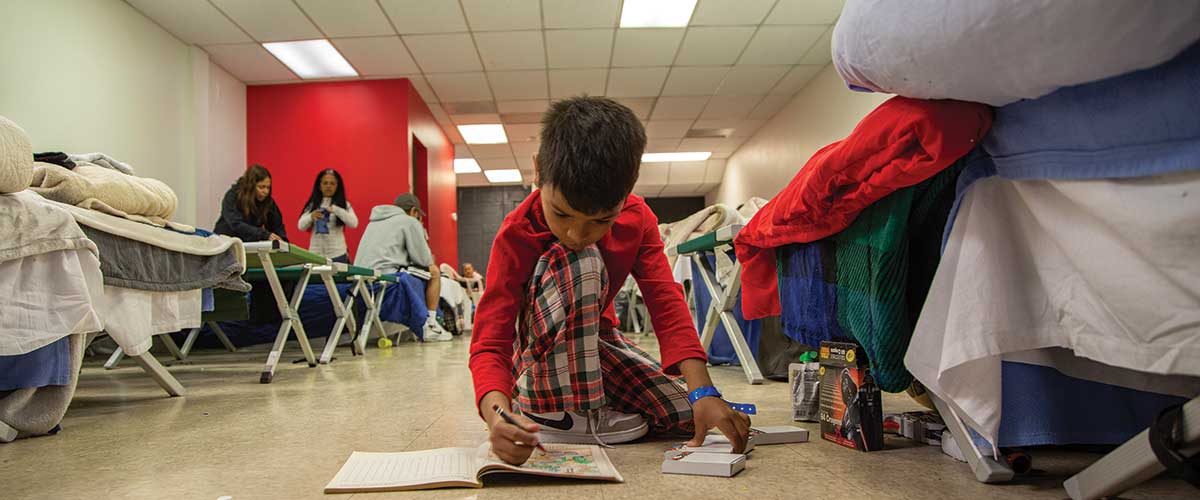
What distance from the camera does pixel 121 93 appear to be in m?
4.36

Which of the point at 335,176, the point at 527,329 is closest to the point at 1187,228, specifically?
the point at 527,329

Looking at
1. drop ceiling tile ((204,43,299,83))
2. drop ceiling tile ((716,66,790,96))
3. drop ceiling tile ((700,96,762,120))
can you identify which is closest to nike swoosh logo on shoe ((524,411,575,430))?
drop ceiling tile ((204,43,299,83))

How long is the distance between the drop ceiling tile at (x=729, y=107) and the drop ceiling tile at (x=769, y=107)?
83 mm

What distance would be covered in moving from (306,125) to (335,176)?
55.1 inches

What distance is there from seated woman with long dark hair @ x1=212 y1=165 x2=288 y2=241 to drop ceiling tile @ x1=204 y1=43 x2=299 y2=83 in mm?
1641

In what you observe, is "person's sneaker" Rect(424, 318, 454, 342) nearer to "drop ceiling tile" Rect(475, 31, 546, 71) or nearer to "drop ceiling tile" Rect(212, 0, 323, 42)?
"drop ceiling tile" Rect(475, 31, 546, 71)

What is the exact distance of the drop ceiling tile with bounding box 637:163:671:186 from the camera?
1020 cm

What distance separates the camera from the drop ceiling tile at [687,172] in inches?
403

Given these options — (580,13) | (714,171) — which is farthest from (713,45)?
(714,171)

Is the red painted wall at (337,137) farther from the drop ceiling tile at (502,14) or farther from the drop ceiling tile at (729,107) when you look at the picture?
the drop ceiling tile at (729,107)

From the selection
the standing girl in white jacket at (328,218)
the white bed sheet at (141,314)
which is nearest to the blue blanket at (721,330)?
the white bed sheet at (141,314)

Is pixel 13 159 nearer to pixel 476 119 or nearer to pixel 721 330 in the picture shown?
pixel 721 330

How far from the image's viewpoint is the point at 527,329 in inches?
49.3

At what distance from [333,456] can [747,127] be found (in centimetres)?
739
